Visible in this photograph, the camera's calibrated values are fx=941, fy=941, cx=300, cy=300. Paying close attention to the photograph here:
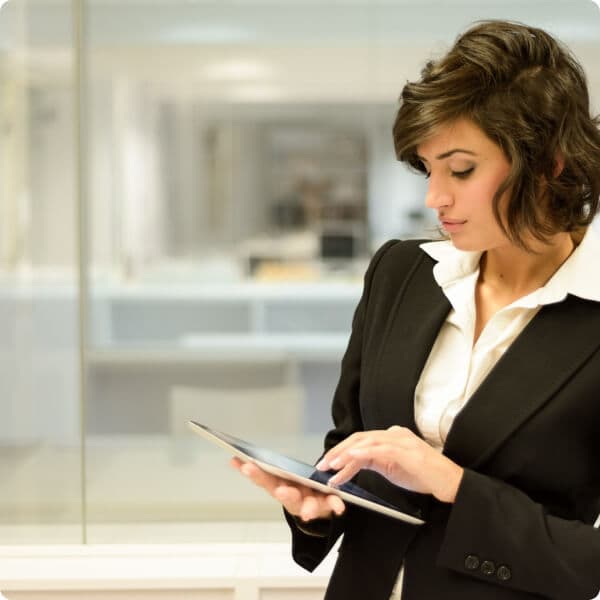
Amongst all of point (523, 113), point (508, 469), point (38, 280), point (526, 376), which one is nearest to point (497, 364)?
point (526, 376)

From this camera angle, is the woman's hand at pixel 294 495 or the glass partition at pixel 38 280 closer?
the woman's hand at pixel 294 495

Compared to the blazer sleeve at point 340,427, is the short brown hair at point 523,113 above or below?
above

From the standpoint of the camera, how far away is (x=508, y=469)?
136 cm

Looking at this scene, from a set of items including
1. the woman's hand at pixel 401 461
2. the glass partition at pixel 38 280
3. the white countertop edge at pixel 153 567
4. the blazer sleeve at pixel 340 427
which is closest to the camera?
the woman's hand at pixel 401 461

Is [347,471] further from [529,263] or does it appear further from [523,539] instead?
[529,263]

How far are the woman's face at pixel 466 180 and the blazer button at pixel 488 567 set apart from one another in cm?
46

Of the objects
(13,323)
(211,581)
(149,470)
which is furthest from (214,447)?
(13,323)

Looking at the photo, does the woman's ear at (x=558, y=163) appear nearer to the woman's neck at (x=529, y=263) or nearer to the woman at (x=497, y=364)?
the woman at (x=497, y=364)

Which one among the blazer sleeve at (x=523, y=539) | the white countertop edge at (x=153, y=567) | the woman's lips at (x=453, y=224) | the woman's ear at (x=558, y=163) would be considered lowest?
the white countertop edge at (x=153, y=567)

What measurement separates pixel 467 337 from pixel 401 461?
0.26m

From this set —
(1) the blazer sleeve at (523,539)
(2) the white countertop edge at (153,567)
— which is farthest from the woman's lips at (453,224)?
(2) the white countertop edge at (153,567)

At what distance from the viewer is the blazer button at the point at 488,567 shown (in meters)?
1.37

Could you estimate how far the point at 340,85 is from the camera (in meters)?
2.84

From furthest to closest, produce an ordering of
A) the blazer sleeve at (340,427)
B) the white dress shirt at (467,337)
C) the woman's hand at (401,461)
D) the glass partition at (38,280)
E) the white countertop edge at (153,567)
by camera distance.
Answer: the glass partition at (38,280)
the white countertop edge at (153,567)
the blazer sleeve at (340,427)
the white dress shirt at (467,337)
the woman's hand at (401,461)
